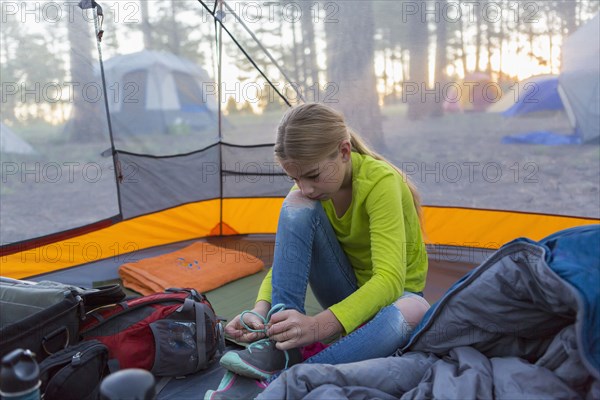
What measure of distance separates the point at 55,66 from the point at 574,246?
1.83 metres

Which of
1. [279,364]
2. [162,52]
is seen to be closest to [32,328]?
[279,364]

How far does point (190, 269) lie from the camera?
2.19m

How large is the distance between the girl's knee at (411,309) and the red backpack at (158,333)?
0.48 meters

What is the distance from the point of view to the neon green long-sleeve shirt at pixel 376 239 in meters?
1.23

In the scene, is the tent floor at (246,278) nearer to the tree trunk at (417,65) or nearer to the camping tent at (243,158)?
the camping tent at (243,158)

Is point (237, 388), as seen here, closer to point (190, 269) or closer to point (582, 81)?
point (190, 269)

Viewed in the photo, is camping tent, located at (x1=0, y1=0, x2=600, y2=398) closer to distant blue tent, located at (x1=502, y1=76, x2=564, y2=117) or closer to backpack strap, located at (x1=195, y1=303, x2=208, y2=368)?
distant blue tent, located at (x1=502, y1=76, x2=564, y2=117)

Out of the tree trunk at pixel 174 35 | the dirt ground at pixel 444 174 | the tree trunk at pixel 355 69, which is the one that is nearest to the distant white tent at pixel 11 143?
the dirt ground at pixel 444 174

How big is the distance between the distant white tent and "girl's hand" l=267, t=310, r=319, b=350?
4.62 ft

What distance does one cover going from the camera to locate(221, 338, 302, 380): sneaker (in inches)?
48.9

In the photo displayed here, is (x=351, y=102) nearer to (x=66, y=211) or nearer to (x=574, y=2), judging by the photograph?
(x=574, y=2)

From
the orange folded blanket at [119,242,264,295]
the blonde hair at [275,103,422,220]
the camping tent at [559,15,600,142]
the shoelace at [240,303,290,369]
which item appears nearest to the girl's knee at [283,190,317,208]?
the blonde hair at [275,103,422,220]

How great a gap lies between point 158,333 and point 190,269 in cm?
80

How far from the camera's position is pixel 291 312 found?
1.18 m
